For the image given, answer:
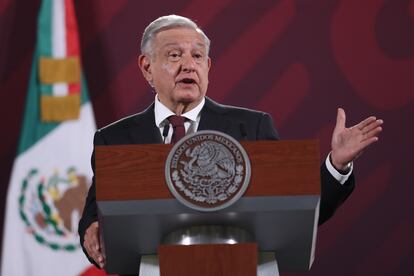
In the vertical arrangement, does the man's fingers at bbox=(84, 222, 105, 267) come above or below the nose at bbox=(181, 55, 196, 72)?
below

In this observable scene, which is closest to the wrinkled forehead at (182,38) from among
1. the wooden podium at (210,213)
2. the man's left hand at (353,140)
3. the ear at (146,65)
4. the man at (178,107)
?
the man at (178,107)

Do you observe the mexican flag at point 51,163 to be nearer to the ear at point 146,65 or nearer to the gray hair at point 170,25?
the ear at point 146,65

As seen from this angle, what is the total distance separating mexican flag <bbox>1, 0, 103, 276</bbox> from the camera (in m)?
4.02

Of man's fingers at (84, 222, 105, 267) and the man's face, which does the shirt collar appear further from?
man's fingers at (84, 222, 105, 267)

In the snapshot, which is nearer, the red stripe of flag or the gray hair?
the gray hair

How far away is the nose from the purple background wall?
1790mm

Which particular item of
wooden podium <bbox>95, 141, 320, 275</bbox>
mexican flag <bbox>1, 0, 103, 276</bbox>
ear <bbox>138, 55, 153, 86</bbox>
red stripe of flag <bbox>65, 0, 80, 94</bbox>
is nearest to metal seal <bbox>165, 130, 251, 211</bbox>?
wooden podium <bbox>95, 141, 320, 275</bbox>

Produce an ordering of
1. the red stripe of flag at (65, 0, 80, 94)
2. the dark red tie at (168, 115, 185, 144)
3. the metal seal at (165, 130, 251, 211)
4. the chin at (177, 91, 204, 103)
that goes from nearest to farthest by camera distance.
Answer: the metal seal at (165, 130, 251, 211) < the dark red tie at (168, 115, 185, 144) < the chin at (177, 91, 204, 103) < the red stripe of flag at (65, 0, 80, 94)

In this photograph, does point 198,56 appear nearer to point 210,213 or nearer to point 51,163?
point 210,213

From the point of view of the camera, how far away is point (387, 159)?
420 centimetres

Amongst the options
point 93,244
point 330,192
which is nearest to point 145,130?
point 93,244

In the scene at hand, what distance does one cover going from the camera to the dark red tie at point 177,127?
2.23m

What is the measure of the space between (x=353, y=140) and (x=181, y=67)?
0.59 metres

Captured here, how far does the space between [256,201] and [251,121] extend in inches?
24.3
